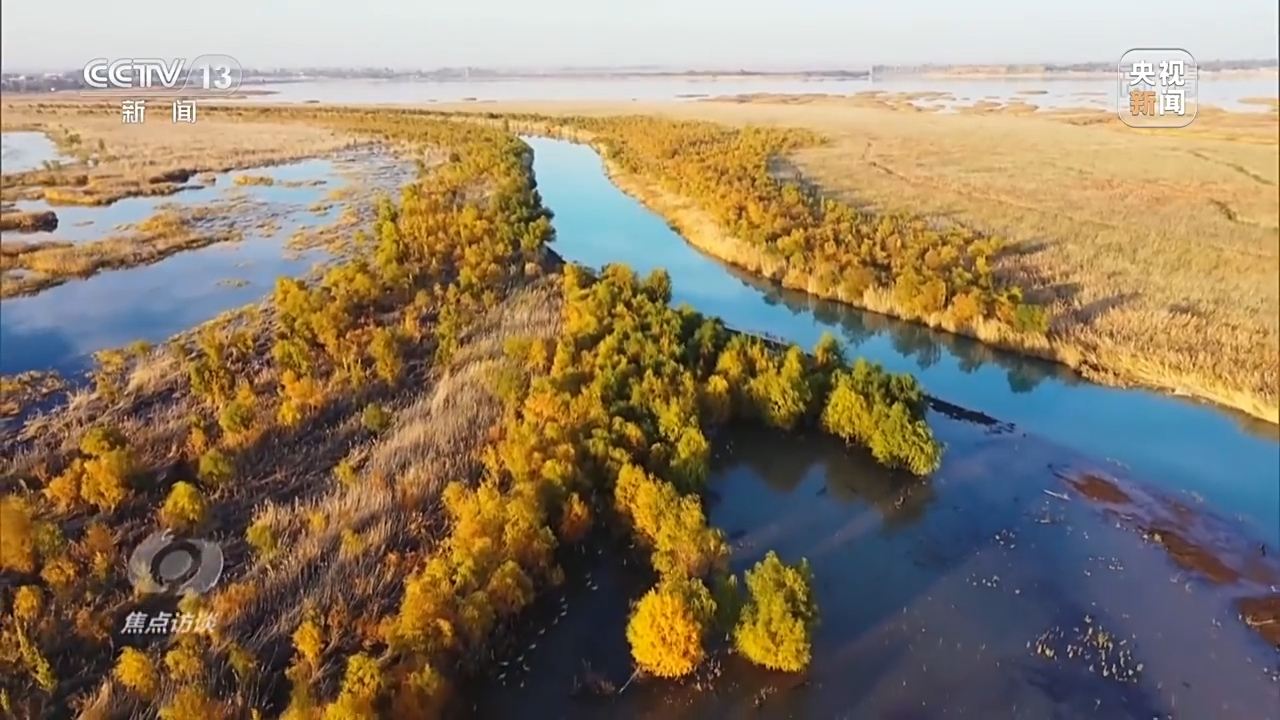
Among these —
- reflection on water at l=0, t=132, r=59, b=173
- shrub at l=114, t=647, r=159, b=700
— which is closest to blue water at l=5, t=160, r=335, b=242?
reflection on water at l=0, t=132, r=59, b=173

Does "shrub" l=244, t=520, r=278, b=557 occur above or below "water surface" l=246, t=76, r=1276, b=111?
below

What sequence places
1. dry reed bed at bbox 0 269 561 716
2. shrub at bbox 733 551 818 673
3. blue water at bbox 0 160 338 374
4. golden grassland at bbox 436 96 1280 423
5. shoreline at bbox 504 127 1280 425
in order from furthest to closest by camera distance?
blue water at bbox 0 160 338 374
golden grassland at bbox 436 96 1280 423
shoreline at bbox 504 127 1280 425
dry reed bed at bbox 0 269 561 716
shrub at bbox 733 551 818 673

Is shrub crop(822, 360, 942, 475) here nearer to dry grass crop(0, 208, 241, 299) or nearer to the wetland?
the wetland

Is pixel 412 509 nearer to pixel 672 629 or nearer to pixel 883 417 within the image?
pixel 672 629

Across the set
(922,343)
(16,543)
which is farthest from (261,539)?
(922,343)

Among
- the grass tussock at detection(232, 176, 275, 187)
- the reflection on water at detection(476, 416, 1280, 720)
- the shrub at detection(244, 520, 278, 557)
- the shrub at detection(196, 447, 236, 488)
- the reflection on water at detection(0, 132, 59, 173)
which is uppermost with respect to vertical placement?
the reflection on water at detection(0, 132, 59, 173)

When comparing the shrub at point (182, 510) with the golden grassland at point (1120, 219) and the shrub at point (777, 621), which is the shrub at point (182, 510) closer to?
the shrub at point (777, 621)

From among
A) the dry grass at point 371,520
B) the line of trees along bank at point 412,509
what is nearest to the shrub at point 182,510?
the line of trees along bank at point 412,509
